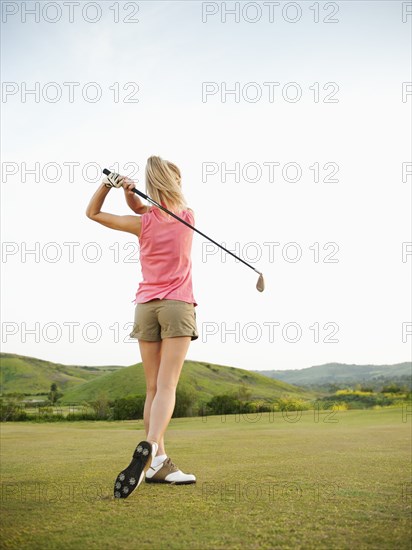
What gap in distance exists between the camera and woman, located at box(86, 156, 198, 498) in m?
4.08

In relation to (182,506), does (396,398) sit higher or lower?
lower

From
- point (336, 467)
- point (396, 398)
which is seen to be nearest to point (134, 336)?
point (336, 467)

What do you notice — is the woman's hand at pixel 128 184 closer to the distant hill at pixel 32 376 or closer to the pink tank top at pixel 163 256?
the pink tank top at pixel 163 256

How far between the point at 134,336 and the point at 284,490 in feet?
5.03

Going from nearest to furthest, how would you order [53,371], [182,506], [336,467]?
[182,506] → [336,467] → [53,371]

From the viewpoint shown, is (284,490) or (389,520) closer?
(389,520)

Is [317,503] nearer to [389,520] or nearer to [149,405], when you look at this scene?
[389,520]

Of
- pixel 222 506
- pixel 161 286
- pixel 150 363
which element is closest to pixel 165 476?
pixel 150 363

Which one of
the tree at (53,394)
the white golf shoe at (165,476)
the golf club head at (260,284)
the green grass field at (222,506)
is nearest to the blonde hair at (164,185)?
the golf club head at (260,284)

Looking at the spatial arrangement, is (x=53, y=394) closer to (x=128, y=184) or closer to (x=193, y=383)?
(x=193, y=383)

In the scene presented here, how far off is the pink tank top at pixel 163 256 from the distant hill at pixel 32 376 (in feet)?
77.5

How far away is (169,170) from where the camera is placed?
4316 millimetres

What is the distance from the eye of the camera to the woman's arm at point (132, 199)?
14.0 feet

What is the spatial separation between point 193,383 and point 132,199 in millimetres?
21845
